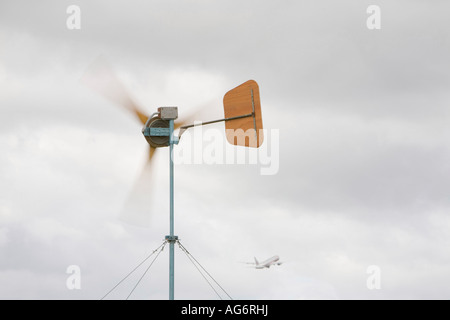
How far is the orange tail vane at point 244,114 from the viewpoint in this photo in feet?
137

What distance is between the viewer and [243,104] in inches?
1665

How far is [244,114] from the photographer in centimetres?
4216

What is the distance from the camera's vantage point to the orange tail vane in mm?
41781

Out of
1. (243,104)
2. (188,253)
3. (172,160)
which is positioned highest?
(243,104)
